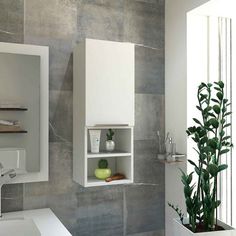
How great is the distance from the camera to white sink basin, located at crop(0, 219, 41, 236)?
5.44 ft

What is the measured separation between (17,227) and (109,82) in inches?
38.9

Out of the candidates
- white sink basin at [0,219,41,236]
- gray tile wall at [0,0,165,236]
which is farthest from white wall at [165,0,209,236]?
white sink basin at [0,219,41,236]

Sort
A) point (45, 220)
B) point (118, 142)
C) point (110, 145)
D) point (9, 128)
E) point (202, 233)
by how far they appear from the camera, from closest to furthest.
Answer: point (202, 233)
point (45, 220)
point (9, 128)
point (110, 145)
point (118, 142)

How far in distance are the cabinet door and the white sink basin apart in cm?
66

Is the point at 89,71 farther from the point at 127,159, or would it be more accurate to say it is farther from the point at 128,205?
the point at 128,205

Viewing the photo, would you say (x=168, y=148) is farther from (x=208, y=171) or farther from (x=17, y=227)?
(x=17, y=227)

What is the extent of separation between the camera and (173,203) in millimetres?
2162

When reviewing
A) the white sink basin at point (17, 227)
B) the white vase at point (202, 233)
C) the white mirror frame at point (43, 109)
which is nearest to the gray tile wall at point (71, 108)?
the white mirror frame at point (43, 109)

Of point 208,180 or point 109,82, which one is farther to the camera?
point 109,82

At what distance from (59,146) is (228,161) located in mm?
1135

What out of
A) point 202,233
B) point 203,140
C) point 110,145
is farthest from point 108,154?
point 202,233

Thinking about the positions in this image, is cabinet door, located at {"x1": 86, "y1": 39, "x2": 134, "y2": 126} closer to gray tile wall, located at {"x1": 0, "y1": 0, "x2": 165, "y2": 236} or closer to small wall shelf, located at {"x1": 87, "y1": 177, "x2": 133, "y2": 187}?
gray tile wall, located at {"x1": 0, "y1": 0, "x2": 165, "y2": 236}

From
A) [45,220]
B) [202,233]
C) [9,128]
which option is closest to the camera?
[202,233]

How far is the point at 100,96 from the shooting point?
1.81m
